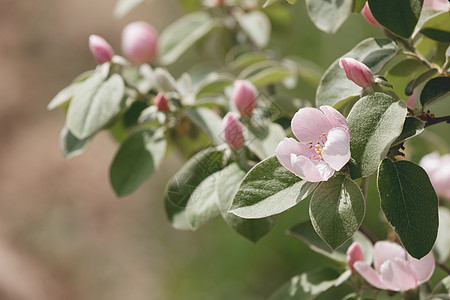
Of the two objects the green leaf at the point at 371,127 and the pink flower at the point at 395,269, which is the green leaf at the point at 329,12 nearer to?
the green leaf at the point at 371,127

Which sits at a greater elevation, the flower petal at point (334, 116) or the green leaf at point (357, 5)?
the green leaf at point (357, 5)

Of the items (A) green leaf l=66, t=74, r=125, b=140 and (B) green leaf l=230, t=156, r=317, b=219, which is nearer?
(B) green leaf l=230, t=156, r=317, b=219

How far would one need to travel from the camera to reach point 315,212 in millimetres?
458

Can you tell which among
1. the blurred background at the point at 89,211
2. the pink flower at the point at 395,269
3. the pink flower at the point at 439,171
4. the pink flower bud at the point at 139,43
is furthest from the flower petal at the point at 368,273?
the blurred background at the point at 89,211

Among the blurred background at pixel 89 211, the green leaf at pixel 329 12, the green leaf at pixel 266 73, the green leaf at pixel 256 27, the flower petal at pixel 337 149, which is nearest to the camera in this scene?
the flower petal at pixel 337 149

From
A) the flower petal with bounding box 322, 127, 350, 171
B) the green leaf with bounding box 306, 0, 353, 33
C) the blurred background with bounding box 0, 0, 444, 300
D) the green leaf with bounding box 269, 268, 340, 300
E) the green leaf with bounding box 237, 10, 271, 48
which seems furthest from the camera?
the blurred background with bounding box 0, 0, 444, 300

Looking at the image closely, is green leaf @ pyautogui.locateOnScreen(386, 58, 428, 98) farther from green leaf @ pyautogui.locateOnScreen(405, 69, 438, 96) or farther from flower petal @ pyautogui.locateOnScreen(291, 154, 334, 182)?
flower petal @ pyautogui.locateOnScreen(291, 154, 334, 182)

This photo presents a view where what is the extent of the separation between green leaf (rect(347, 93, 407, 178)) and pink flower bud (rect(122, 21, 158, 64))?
1.53ft

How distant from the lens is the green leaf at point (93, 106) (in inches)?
25.0

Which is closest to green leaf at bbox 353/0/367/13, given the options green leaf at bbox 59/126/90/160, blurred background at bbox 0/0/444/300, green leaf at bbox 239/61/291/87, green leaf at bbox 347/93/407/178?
green leaf at bbox 347/93/407/178

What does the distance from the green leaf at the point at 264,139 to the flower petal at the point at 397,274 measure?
0.53ft

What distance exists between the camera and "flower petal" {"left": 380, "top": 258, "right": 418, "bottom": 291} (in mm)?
556

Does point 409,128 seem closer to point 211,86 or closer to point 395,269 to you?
point 395,269

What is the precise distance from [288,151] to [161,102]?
0.26 meters
